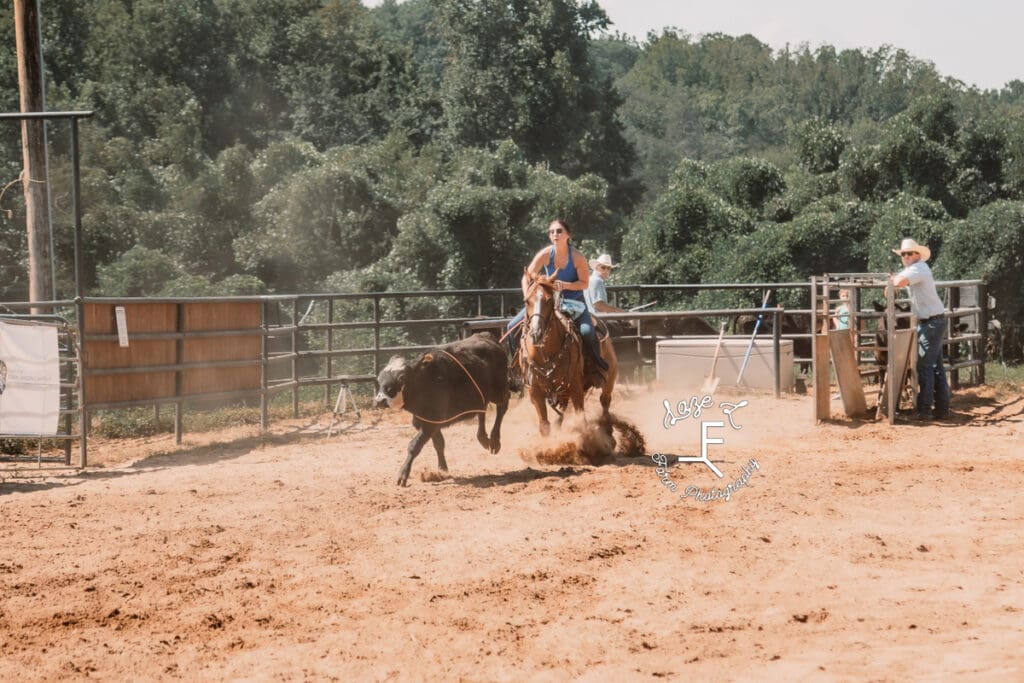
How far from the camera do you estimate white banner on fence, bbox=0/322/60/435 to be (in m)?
11.4

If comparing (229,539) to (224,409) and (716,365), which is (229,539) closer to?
(224,409)

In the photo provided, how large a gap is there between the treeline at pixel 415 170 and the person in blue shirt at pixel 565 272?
15.6 m

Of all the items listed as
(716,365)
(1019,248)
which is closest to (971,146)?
(1019,248)

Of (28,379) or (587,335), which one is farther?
(587,335)

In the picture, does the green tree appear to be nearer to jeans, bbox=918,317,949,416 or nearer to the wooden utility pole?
the wooden utility pole

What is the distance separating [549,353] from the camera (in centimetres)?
1112

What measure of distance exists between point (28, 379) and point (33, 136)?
4.28 metres

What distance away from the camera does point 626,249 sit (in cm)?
3192

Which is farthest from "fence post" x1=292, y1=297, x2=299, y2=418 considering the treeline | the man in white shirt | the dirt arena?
the treeline

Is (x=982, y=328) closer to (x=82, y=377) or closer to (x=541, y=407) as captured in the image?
(x=541, y=407)

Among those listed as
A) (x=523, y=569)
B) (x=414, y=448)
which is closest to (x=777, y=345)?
(x=414, y=448)

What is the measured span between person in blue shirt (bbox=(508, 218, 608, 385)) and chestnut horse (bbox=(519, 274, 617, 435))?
117mm

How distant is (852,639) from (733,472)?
14.6 feet

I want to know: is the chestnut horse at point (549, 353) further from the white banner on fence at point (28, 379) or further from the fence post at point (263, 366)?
the white banner on fence at point (28, 379)
